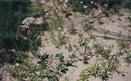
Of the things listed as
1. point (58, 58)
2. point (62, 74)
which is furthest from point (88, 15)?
point (62, 74)

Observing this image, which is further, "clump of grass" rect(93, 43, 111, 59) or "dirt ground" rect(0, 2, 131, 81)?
"clump of grass" rect(93, 43, 111, 59)

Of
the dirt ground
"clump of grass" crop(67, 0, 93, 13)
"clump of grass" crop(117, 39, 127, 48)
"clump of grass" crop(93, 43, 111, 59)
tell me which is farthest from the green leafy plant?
"clump of grass" crop(67, 0, 93, 13)

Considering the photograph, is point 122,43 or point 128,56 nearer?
point 128,56

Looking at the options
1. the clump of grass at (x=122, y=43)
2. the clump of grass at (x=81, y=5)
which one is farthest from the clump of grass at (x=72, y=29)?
the clump of grass at (x=122, y=43)

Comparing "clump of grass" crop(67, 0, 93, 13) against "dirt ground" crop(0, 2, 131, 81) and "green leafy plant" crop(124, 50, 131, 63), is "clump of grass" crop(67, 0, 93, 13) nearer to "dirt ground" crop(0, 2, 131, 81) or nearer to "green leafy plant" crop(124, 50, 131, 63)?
"dirt ground" crop(0, 2, 131, 81)

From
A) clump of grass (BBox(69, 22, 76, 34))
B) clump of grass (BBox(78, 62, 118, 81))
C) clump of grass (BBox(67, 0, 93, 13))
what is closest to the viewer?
clump of grass (BBox(78, 62, 118, 81))

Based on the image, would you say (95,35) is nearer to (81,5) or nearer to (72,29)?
(72,29)

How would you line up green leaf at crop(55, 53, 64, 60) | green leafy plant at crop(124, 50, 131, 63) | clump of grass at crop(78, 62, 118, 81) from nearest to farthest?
clump of grass at crop(78, 62, 118, 81), green leafy plant at crop(124, 50, 131, 63), green leaf at crop(55, 53, 64, 60)

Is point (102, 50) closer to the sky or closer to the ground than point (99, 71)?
closer to the sky

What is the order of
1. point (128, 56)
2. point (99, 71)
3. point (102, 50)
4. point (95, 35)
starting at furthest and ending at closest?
point (95, 35) < point (102, 50) < point (128, 56) < point (99, 71)

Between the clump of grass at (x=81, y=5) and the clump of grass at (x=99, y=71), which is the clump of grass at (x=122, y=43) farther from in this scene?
the clump of grass at (x=81, y=5)

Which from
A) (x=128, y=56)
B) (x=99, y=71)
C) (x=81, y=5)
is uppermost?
(x=81, y=5)

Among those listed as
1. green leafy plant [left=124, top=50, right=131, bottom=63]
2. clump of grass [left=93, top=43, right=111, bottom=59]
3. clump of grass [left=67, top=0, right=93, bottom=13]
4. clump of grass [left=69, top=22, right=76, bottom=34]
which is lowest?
green leafy plant [left=124, top=50, right=131, bottom=63]

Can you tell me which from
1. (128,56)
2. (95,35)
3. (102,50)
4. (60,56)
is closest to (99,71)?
(102,50)
